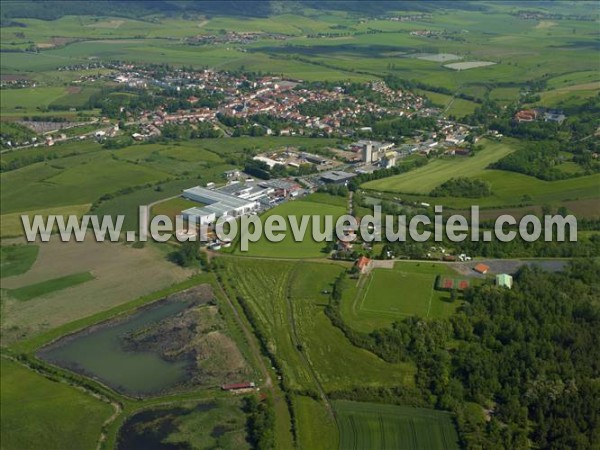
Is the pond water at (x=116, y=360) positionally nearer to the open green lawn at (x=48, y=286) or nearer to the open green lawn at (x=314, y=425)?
the open green lawn at (x=48, y=286)

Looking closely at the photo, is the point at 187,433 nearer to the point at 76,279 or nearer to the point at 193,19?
the point at 76,279

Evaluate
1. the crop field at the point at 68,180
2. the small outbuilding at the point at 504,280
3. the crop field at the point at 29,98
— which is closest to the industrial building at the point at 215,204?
the crop field at the point at 68,180

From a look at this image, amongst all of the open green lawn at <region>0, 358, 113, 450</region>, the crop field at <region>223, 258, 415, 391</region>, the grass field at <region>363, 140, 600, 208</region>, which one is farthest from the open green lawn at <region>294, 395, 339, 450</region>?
the grass field at <region>363, 140, 600, 208</region>

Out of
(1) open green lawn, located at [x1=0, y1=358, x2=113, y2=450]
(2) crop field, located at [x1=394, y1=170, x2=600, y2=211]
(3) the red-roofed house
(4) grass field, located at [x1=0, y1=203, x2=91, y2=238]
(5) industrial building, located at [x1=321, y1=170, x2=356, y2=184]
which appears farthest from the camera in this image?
(5) industrial building, located at [x1=321, y1=170, x2=356, y2=184]

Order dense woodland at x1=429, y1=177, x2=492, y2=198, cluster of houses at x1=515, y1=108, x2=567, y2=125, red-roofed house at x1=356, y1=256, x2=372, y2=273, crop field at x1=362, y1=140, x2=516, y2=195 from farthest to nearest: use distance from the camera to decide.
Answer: cluster of houses at x1=515, y1=108, x2=567, y2=125
crop field at x1=362, y1=140, x2=516, y2=195
dense woodland at x1=429, y1=177, x2=492, y2=198
red-roofed house at x1=356, y1=256, x2=372, y2=273

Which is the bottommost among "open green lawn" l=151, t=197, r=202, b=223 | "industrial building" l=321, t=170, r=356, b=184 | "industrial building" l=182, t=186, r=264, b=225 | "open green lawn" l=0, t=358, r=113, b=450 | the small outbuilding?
"open green lawn" l=0, t=358, r=113, b=450

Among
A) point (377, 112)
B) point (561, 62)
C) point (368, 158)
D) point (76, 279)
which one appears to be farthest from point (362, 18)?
point (76, 279)

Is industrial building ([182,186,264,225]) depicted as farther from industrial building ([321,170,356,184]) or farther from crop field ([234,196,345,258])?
industrial building ([321,170,356,184])

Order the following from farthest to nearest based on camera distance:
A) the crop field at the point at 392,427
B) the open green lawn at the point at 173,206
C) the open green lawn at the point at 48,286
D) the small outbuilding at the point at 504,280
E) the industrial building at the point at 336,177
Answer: the industrial building at the point at 336,177, the open green lawn at the point at 173,206, the open green lawn at the point at 48,286, the small outbuilding at the point at 504,280, the crop field at the point at 392,427
